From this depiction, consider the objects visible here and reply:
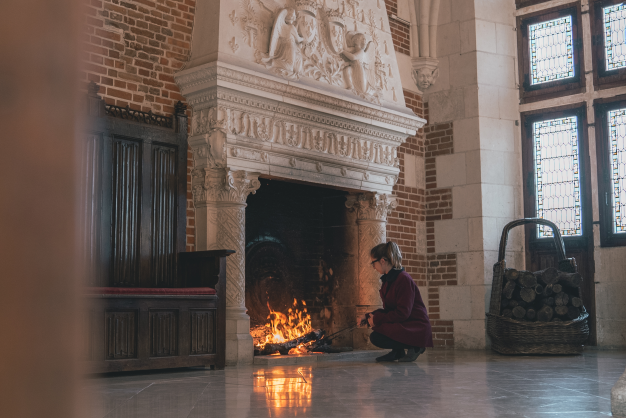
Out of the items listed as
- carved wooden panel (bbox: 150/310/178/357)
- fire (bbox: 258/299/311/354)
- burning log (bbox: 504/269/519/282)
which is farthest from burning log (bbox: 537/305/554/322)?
carved wooden panel (bbox: 150/310/178/357)

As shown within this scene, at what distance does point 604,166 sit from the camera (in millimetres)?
9023

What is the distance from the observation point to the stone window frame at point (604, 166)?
8922 mm

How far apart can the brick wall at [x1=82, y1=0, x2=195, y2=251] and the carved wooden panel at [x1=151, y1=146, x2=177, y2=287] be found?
25 centimetres

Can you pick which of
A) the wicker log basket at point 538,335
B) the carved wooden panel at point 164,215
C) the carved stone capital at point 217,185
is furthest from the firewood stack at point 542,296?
the carved wooden panel at point 164,215

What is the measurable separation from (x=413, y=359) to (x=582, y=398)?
2.87 m

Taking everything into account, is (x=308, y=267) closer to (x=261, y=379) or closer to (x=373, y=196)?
(x=373, y=196)

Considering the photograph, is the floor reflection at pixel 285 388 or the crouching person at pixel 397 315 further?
the crouching person at pixel 397 315

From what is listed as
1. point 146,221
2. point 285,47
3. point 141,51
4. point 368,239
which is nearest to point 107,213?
point 146,221

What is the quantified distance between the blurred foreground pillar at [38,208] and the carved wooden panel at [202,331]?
18.0 feet

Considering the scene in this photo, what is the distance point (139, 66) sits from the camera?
6.50 meters

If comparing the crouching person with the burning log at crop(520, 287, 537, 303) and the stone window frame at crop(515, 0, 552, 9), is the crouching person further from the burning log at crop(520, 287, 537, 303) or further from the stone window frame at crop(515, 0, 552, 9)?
the stone window frame at crop(515, 0, 552, 9)

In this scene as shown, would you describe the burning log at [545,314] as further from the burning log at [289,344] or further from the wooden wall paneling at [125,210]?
the wooden wall paneling at [125,210]

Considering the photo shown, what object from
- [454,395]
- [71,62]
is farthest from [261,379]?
[71,62]

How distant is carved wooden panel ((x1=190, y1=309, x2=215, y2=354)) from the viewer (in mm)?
5863
